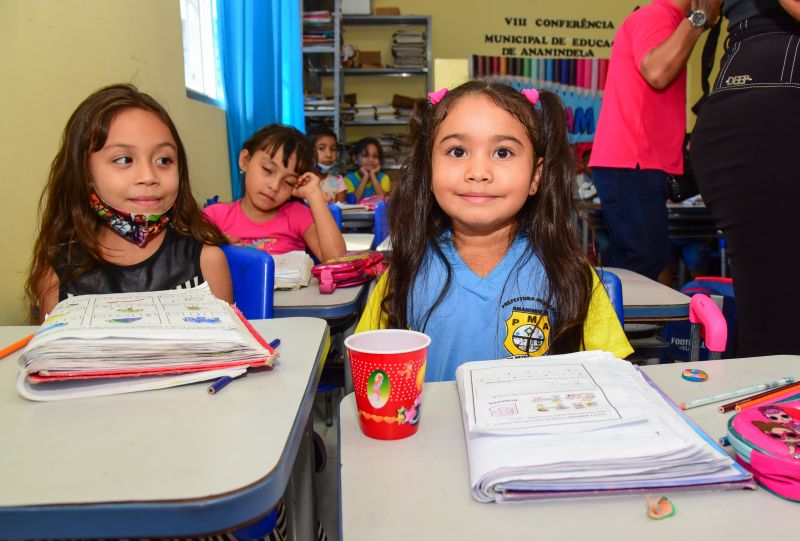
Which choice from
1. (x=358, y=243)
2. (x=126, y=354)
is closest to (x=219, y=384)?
(x=126, y=354)

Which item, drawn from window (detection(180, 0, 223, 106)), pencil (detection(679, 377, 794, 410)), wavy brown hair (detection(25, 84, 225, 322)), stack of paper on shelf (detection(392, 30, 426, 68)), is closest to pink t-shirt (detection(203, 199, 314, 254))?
wavy brown hair (detection(25, 84, 225, 322))

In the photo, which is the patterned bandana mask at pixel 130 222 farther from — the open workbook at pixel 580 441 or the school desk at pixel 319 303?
the open workbook at pixel 580 441

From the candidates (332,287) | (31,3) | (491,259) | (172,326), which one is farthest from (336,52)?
(172,326)

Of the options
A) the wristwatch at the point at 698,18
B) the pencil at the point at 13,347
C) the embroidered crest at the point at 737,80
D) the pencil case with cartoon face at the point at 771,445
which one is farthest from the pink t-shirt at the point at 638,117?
the pencil at the point at 13,347

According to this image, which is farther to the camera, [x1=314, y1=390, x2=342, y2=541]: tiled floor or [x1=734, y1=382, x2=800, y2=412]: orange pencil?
[x1=314, y1=390, x2=342, y2=541]: tiled floor

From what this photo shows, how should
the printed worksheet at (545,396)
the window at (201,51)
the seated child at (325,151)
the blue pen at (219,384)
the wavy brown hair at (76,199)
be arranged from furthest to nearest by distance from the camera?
the seated child at (325,151) → the window at (201,51) → the wavy brown hair at (76,199) → the blue pen at (219,384) → the printed worksheet at (545,396)

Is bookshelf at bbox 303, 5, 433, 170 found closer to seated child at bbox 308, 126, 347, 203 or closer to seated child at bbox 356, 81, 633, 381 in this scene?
seated child at bbox 308, 126, 347, 203

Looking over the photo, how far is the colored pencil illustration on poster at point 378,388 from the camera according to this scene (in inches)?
26.0

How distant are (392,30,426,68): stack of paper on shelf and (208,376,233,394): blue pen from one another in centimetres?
554

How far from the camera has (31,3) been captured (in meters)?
1.76

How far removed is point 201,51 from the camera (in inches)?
145

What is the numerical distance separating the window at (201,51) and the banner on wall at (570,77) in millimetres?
3079

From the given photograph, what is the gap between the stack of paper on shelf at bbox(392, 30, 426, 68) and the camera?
5.86m

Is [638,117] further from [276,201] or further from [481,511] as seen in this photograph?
[481,511]
